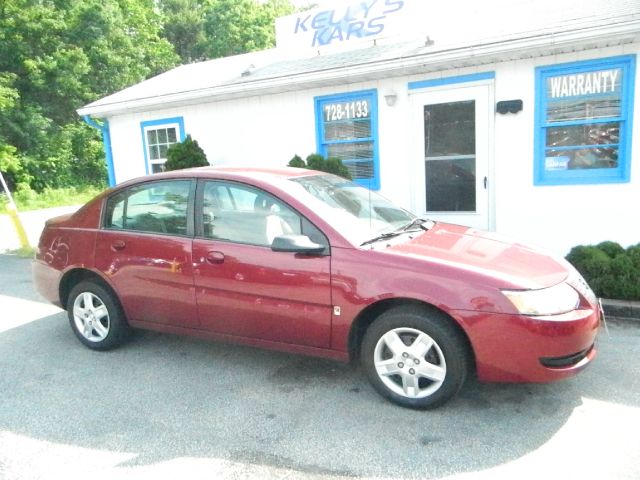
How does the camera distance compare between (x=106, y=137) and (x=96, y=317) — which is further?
(x=106, y=137)

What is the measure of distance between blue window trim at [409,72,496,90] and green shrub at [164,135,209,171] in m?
3.66

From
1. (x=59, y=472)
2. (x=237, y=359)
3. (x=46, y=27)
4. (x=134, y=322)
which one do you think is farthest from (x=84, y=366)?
(x=46, y=27)

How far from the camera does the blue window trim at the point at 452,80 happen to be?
252 inches

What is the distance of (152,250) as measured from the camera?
3.92 metres

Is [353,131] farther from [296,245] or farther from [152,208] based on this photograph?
[296,245]

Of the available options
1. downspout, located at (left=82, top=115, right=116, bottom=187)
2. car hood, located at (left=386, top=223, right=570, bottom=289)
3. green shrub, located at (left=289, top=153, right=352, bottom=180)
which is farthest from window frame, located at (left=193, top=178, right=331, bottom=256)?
downspout, located at (left=82, top=115, right=116, bottom=187)

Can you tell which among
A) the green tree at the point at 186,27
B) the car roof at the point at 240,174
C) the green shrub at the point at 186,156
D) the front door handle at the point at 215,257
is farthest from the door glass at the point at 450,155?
the green tree at the point at 186,27

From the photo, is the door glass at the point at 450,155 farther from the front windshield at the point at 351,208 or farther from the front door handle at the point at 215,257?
the front door handle at the point at 215,257

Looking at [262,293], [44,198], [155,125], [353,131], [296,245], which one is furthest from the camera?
[44,198]

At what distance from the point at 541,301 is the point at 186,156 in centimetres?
673

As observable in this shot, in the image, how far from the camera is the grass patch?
711 inches

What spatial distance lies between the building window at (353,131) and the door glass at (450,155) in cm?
79

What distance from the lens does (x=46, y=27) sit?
21000 mm

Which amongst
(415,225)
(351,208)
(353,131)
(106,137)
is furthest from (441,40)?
(106,137)
